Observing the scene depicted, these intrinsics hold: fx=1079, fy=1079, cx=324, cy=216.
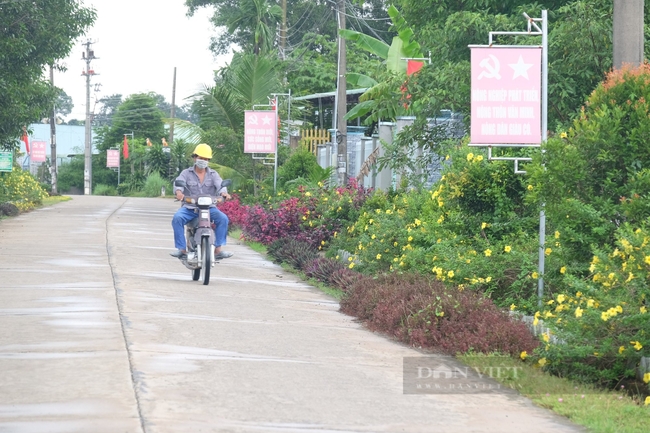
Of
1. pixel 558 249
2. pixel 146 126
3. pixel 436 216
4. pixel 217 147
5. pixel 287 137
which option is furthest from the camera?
pixel 146 126

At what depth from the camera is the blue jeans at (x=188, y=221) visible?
14352 millimetres

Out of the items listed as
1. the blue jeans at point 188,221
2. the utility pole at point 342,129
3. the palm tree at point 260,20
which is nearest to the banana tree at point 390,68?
the utility pole at point 342,129

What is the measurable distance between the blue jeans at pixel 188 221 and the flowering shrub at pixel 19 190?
2305 centimetres

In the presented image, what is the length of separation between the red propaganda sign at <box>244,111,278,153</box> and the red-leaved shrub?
58.9 feet

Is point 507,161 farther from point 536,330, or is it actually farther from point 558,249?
A: point 536,330

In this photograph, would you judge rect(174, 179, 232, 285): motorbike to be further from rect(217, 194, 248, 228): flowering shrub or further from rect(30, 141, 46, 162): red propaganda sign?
rect(30, 141, 46, 162): red propaganda sign

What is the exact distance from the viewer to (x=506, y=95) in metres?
11.2

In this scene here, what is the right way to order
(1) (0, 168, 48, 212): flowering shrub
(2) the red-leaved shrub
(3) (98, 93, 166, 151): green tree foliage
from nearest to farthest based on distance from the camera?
(2) the red-leaved shrub → (1) (0, 168, 48, 212): flowering shrub → (3) (98, 93, 166, 151): green tree foliage

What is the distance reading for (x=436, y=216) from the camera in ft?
44.8

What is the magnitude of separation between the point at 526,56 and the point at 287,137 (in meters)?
27.7

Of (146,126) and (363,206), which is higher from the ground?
(146,126)

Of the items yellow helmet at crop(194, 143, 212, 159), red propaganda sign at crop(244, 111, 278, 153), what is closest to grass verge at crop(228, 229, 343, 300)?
yellow helmet at crop(194, 143, 212, 159)

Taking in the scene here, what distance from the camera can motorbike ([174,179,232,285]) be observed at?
1391 cm

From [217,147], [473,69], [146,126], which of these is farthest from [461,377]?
[146,126]
